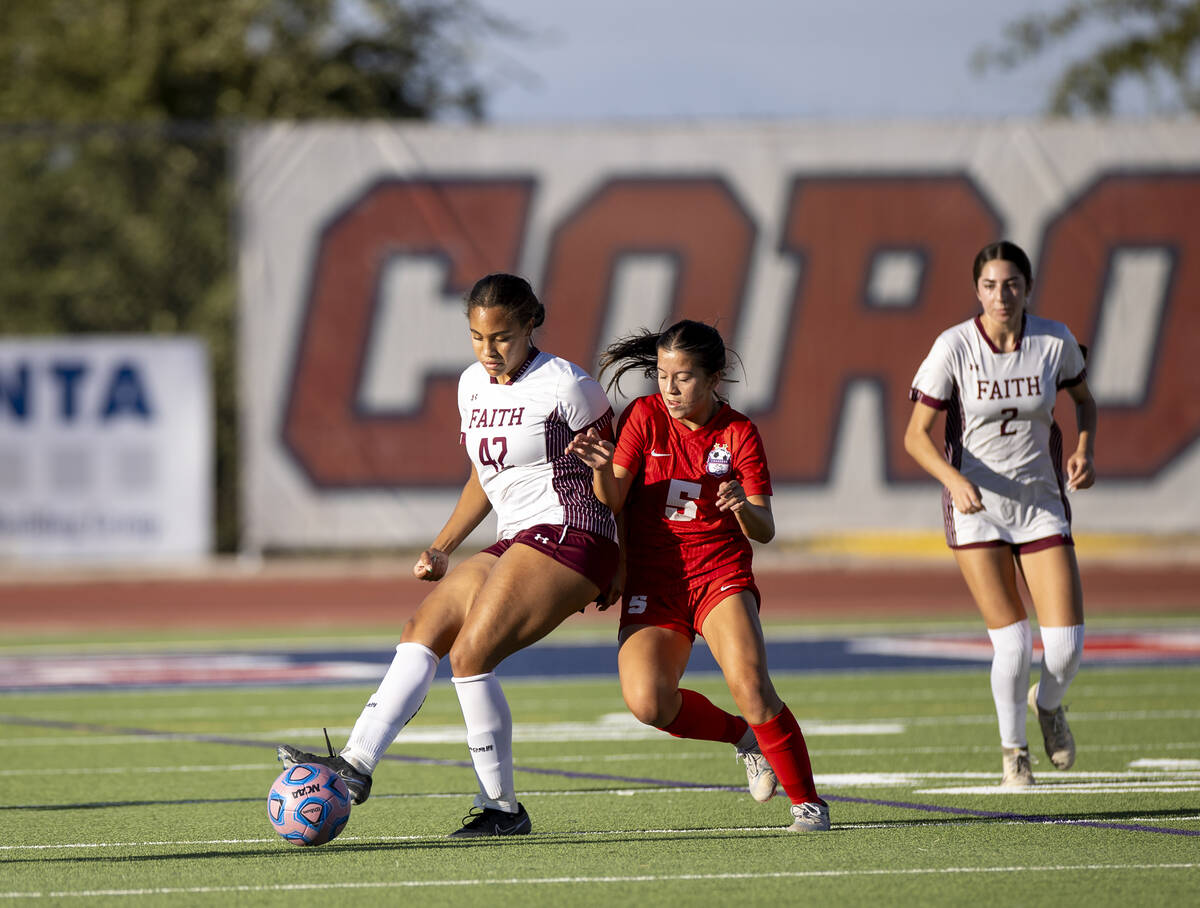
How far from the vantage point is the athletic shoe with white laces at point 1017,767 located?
8.00 m

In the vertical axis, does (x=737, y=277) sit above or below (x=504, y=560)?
above

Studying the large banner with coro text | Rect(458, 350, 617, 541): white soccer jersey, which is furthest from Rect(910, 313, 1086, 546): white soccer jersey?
the large banner with coro text

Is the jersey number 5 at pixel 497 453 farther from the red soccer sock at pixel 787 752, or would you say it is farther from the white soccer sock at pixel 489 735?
the red soccer sock at pixel 787 752

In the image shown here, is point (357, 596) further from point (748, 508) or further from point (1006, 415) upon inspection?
point (748, 508)

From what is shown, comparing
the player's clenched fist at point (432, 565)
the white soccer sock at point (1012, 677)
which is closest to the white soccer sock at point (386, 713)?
the player's clenched fist at point (432, 565)

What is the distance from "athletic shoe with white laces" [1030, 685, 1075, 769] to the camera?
26.5 feet

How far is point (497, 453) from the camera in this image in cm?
688

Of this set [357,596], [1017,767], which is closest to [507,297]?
[1017,767]

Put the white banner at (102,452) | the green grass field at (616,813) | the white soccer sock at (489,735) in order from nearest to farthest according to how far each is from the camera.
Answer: the green grass field at (616,813)
the white soccer sock at (489,735)
the white banner at (102,452)

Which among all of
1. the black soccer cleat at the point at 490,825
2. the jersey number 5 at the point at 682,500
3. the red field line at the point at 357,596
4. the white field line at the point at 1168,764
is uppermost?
the jersey number 5 at the point at 682,500

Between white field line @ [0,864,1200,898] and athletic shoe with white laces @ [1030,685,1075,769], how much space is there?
1.91 metres

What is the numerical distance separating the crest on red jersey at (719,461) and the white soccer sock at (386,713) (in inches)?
49.3

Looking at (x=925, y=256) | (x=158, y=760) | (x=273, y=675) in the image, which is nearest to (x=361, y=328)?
(x=925, y=256)

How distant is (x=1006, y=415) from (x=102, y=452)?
49.0 feet
